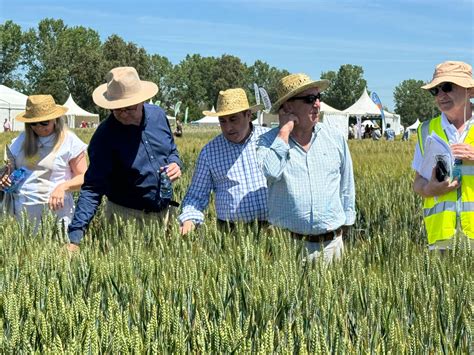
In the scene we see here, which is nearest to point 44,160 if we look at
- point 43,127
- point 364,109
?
point 43,127

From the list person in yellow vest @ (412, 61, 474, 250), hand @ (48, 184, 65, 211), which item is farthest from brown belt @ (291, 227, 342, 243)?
hand @ (48, 184, 65, 211)

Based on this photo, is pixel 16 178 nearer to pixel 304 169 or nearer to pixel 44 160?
pixel 44 160

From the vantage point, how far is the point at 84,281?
7.48 feet

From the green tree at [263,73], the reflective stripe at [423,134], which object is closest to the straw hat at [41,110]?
the reflective stripe at [423,134]

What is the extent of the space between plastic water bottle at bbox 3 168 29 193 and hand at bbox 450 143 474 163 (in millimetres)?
2377

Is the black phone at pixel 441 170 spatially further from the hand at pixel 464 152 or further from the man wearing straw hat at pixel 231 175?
the man wearing straw hat at pixel 231 175

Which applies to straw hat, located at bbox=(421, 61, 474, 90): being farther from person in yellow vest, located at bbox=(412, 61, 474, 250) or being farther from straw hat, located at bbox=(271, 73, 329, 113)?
straw hat, located at bbox=(271, 73, 329, 113)

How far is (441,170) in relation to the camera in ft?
9.09

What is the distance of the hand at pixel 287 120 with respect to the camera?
2958mm

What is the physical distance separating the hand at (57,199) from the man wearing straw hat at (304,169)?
4.17 feet

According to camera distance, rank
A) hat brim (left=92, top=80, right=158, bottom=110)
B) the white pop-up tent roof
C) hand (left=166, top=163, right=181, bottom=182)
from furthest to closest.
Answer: the white pop-up tent roof
hand (left=166, top=163, right=181, bottom=182)
hat brim (left=92, top=80, right=158, bottom=110)

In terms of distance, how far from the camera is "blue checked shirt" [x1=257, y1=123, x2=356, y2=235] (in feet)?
9.89

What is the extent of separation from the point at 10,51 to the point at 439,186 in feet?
236

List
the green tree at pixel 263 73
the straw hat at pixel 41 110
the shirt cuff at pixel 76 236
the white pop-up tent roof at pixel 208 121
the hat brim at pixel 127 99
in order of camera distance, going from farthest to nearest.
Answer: the green tree at pixel 263 73 < the white pop-up tent roof at pixel 208 121 < the straw hat at pixel 41 110 < the hat brim at pixel 127 99 < the shirt cuff at pixel 76 236
